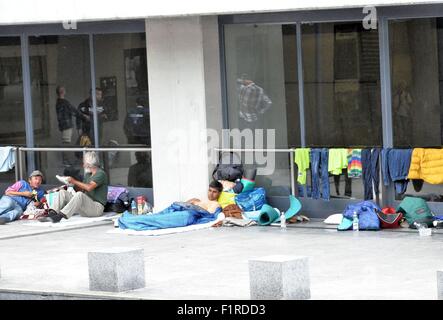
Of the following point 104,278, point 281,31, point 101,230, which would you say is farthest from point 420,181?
point 104,278

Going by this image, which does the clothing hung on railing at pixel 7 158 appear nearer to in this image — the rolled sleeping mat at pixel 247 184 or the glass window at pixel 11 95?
the glass window at pixel 11 95

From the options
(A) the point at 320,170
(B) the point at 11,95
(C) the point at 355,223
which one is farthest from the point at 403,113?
(B) the point at 11,95

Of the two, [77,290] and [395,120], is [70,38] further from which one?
[77,290]

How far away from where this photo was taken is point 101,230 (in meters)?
18.9

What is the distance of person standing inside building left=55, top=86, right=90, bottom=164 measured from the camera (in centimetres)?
2176

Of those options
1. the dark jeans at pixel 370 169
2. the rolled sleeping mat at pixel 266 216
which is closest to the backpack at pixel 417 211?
the dark jeans at pixel 370 169

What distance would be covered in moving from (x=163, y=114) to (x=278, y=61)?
1.99m

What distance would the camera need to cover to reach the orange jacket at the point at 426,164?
17.5 metres

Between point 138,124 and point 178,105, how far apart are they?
1643 mm

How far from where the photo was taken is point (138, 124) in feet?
68.8

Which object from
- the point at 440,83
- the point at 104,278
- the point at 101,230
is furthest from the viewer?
the point at 101,230

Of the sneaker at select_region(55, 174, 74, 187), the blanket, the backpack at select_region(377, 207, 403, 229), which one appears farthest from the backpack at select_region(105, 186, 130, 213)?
the backpack at select_region(377, 207, 403, 229)

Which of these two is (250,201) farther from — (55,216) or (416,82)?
(55,216)

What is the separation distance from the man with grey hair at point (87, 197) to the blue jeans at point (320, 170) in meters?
3.51
